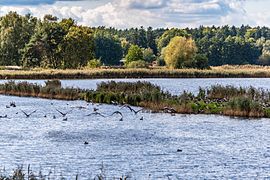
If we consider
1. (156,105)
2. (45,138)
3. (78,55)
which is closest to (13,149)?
(45,138)

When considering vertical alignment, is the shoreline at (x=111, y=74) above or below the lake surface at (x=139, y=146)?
below

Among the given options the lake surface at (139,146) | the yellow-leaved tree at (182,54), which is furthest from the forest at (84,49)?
the lake surface at (139,146)

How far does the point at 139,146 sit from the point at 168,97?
19.1 metres

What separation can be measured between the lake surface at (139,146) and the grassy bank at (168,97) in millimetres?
1330

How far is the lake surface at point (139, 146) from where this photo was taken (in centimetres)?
2416

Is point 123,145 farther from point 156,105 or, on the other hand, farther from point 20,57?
point 20,57

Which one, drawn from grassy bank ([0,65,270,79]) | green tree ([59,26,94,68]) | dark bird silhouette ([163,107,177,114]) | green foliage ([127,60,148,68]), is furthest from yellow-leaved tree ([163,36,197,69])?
dark bird silhouette ([163,107,177,114])

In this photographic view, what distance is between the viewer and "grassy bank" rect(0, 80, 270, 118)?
4191 centimetres

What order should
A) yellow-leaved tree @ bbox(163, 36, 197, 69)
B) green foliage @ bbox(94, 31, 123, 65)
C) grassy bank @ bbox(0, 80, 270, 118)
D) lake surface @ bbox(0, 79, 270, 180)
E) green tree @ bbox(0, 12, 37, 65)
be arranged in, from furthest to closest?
1. green foliage @ bbox(94, 31, 123, 65)
2. green tree @ bbox(0, 12, 37, 65)
3. yellow-leaved tree @ bbox(163, 36, 197, 69)
4. grassy bank @ bbox(0, 80, 270, 118)
5. lake surface @ bbox(0, 79, 270, 180)

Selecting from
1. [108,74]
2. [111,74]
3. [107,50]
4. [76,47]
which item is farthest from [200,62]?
[107,50]

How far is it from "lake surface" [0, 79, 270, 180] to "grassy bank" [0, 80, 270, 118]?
4.36 feet

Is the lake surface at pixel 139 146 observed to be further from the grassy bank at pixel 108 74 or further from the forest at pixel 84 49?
the forest at pixel 84 49

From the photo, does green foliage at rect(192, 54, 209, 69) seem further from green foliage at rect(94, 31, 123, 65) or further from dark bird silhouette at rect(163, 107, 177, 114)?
dark bird silhouette at rect(163, 107, 177, 114)

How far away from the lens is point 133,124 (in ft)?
126
